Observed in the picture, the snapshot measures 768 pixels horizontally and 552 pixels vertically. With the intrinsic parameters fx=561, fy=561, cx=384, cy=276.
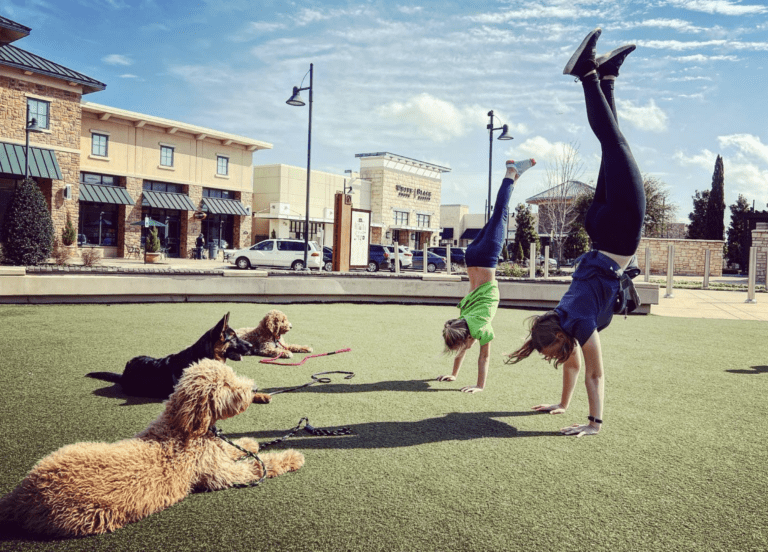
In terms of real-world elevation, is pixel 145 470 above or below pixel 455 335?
below

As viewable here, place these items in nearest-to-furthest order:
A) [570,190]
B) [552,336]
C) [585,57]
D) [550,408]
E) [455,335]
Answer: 1. [585,57]
2. [552,336]
3. [550,408]
4. [455,335]
5. [570,190]

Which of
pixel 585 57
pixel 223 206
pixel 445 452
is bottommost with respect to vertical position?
pixel 445 452

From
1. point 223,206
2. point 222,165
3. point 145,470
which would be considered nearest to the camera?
point 145,470

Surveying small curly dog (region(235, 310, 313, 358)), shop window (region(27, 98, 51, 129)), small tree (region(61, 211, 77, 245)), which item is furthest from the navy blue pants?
shop window (region(27, 98, 51, 129))

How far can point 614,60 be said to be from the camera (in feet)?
12.6

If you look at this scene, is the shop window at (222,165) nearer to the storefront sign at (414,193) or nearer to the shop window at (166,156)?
the shop window at (166,156)

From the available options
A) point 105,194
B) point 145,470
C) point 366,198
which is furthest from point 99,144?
point 145,470

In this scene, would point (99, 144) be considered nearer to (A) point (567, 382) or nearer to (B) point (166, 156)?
(B) point (166, 156)

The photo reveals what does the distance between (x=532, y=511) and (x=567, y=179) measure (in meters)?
37.9

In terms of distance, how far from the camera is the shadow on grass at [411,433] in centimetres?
362

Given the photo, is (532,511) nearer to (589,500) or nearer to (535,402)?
(589,500)

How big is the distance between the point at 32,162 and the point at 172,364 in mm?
28909

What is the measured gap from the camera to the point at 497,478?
3135 millimetres

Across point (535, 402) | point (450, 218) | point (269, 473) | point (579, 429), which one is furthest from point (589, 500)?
point (450, 218)
